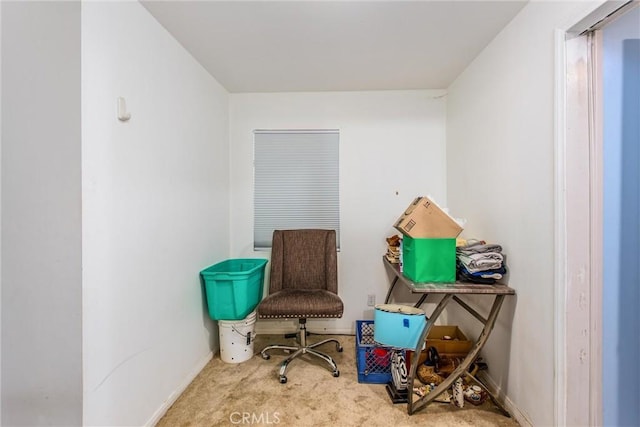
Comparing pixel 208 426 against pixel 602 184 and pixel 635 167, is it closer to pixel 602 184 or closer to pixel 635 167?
pixel 602 184

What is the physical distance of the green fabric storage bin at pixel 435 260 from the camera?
161cm

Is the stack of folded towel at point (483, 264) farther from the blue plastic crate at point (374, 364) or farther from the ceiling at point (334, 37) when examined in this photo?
the ceiling at point (334, 37)

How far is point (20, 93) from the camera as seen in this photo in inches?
34.3

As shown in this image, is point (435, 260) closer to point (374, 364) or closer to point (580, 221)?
point (580, 221)

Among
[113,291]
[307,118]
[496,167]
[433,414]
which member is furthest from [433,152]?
[113,291]

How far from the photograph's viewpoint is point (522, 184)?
1472mm

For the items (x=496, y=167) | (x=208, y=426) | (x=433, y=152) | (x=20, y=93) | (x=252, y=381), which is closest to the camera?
(x=20, y=93)

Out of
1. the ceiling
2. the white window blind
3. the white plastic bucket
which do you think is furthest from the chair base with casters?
the ceiling

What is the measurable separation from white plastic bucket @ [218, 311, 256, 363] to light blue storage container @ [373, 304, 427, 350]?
3.49ft

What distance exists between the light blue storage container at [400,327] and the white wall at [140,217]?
133 cm

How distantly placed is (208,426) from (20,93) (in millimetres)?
1760

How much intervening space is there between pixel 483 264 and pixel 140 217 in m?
1.97

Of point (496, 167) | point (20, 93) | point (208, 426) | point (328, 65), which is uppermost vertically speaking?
point (328, 65)

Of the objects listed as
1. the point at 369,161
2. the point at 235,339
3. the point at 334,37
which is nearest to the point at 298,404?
the point at 235,339
